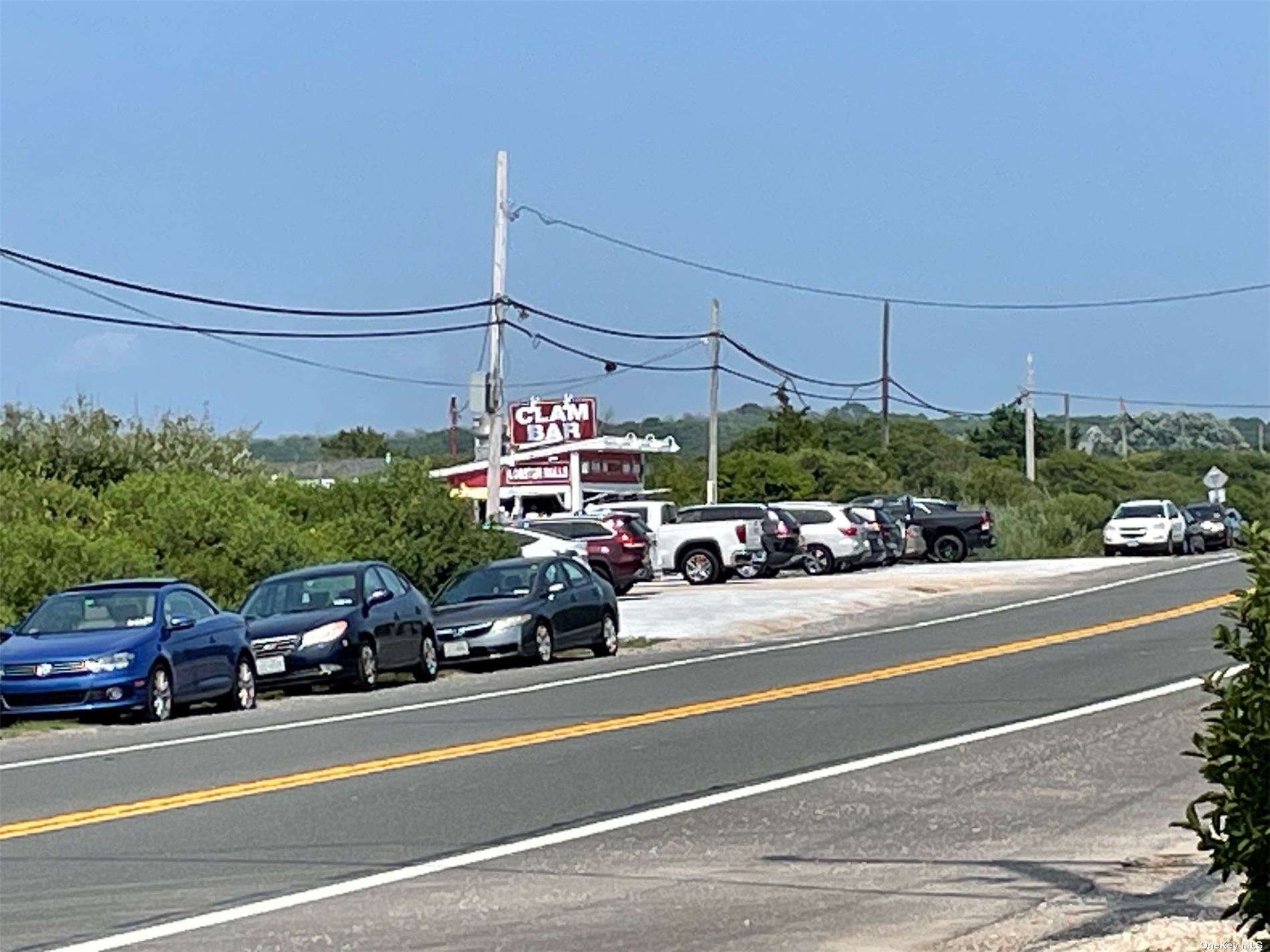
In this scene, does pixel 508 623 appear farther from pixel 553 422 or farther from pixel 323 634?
pixel 553 422

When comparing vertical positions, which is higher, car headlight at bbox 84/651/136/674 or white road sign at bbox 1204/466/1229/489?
white road sign at bbox 1204/466/1229/489

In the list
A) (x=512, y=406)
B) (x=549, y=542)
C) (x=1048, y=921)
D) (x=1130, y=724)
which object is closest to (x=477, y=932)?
(x=1048, y=921)

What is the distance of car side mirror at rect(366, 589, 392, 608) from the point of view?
978 inches

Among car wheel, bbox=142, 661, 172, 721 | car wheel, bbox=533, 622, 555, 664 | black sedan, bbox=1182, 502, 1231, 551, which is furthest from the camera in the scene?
black sedan, bbox=1182, 502, 1231, 551

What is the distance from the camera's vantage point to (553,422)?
72.4 m

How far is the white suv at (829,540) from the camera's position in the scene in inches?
2105

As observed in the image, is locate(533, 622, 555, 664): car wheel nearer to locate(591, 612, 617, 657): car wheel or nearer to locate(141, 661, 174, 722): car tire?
locate(591, 612, 617, 657): car wheel

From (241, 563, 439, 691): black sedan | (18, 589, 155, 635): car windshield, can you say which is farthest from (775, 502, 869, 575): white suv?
(18, 589, 155, 635): car windshield

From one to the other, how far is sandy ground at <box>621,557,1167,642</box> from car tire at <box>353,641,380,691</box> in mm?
8960

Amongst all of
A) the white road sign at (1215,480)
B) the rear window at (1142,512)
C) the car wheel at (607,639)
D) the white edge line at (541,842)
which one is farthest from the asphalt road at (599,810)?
the white road sign at (1215,480)

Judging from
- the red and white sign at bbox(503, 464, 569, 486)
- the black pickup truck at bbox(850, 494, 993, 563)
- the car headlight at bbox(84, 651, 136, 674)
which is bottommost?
the car headlight at bbox(84, 651, 136, 674)

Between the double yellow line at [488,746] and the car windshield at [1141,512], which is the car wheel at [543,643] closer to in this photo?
the double yellow line at [488,746]

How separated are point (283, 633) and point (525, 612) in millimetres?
3952

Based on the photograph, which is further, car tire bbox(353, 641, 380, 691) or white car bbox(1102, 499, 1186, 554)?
white car bbox(1102, 499, 1186, 554)
